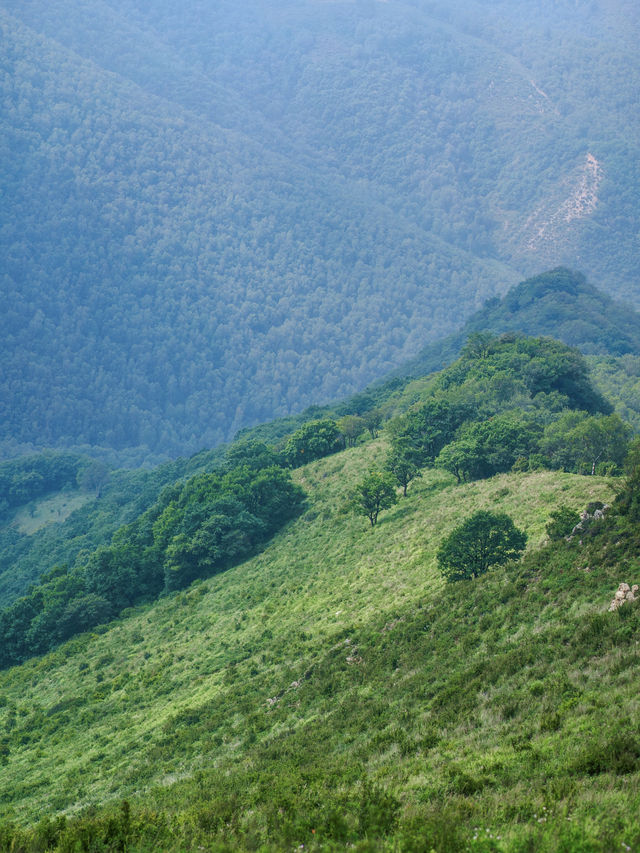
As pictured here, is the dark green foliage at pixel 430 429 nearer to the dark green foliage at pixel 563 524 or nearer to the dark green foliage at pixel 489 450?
the dark green foliage at pixel 489 450

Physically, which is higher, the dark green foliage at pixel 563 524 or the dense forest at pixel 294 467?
the dark green foliage at pixel 563 524

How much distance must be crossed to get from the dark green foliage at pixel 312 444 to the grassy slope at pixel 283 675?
2470 cm

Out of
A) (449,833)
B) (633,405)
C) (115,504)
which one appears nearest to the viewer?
(449,833)

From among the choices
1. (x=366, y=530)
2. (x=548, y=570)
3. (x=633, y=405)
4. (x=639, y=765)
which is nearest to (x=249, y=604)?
(x=366, y=530)

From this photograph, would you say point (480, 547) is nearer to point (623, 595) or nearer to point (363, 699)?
point (363, 699)

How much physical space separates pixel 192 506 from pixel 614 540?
72.2 metres

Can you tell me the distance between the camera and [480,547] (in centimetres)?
4928

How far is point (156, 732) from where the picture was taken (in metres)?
45.8

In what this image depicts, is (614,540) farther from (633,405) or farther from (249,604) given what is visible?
(633,405)

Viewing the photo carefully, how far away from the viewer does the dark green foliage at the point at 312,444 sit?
4685 inches

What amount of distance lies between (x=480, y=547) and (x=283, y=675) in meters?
15.4

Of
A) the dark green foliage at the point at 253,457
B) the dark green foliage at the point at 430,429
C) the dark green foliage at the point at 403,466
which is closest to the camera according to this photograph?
the dark green foliage at the point at 403,466

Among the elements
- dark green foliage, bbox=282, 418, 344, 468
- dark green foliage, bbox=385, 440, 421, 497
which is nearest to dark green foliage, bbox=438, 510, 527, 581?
dark green foliage, bbox=385, 440, 421, 497

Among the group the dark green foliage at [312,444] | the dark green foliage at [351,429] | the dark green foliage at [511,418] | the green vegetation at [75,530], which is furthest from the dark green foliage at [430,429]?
the green vegetation at [75,530]
